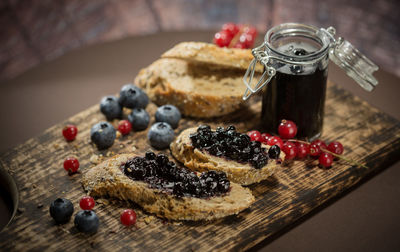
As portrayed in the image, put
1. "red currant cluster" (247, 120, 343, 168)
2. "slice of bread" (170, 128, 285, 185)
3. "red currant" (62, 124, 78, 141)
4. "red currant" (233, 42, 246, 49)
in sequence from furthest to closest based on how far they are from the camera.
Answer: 1. "red currant" (233, 42, 246, 49)
2. "red currant" (62, 124, 78, 141)
3. "red currant cluster" (247, 120, 343, 168)
4. "slice of bread" (170, 128, 285, 185)

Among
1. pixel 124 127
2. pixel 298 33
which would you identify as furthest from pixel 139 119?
pixel 298 33

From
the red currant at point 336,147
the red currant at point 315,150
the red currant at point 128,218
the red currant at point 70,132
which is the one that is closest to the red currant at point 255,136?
the red currant at point 315,150

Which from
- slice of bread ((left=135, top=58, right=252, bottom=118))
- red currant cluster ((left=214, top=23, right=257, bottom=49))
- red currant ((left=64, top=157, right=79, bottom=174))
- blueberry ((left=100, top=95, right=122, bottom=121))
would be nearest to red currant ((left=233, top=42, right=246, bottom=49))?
red currant cluster ((left=214, top=23, right=257, bottom=49))

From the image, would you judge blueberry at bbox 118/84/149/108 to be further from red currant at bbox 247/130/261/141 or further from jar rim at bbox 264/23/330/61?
jar rim at bbox 264/23/330/61

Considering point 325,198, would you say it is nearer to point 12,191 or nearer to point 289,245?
point 289,245

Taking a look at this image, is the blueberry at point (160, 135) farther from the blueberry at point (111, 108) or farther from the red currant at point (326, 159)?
the red currant at point (326, 159)

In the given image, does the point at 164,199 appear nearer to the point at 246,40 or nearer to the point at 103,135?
the point at 103,135

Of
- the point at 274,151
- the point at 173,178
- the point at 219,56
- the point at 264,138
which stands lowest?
the point at 173,178
